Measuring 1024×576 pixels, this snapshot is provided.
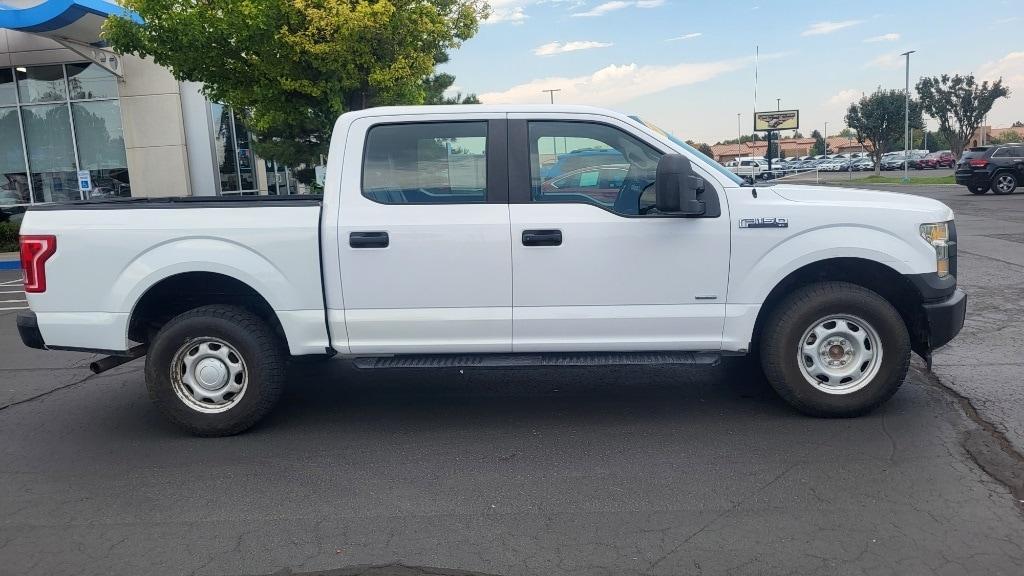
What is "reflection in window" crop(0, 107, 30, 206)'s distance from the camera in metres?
21.6

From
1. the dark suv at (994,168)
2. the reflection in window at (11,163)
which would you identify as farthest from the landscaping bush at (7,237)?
the dark suv at (994,168)

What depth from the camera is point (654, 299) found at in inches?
193

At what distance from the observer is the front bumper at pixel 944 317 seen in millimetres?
4840

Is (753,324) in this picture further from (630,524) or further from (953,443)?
(630,524)

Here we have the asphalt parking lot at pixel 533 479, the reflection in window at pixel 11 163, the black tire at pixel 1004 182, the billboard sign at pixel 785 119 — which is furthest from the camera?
the billboard sign at pixel 785 119

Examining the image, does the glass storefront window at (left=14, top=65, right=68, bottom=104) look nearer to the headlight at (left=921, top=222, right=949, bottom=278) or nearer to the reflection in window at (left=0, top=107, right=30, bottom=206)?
the reflection in window at (left=0, top=107, right=30, bottom=206)

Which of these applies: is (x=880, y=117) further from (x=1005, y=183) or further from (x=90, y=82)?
(x=90, y=82)

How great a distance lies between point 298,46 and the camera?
1467cm

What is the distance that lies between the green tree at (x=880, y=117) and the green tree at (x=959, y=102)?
3.66 metres

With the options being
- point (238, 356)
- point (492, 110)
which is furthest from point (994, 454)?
point (238, 356)

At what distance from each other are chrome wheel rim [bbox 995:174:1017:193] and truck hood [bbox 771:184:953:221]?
24147 millimetres

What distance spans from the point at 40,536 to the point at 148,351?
1.50 meters

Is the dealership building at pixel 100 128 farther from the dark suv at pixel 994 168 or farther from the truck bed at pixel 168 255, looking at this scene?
the dark suv at pixel 994 168

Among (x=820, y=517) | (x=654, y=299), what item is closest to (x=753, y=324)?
(x=654, y=299)
